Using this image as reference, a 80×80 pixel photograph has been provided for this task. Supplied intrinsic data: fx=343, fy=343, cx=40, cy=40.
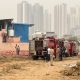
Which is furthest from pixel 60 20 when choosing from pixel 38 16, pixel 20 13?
pixel 20 13

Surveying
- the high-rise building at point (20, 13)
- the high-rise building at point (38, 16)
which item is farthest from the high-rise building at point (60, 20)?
the high-rise building at point (20, 13)

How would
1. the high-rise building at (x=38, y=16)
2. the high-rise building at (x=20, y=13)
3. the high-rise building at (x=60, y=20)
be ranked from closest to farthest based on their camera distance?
1. the high-rise building at (x=20, y=13)
2. the high-rise building at (x=60, y=20)
3. the high-rise building at (x=38, y=16)

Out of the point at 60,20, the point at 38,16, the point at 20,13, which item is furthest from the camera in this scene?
the point at 38,16

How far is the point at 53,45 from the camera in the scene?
35.7 m

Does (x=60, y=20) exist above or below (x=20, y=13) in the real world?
below

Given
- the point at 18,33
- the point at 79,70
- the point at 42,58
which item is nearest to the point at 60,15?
the point at 18,33

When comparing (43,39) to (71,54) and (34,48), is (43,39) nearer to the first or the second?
(34,48)

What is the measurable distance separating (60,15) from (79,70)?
144 m

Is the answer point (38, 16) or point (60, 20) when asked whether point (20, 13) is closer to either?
point (60, 20)

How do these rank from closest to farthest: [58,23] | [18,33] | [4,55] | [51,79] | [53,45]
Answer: [51,79] → [53,45] → [4,55] → [18,33] → [58,23]

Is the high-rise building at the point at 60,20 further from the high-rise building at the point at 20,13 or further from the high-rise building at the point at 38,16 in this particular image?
the high-rise building at the point at 20,13

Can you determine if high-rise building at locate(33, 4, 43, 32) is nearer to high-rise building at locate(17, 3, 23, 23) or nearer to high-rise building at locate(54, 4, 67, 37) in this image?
high-rise building at locate(54, 4, 67, 37)

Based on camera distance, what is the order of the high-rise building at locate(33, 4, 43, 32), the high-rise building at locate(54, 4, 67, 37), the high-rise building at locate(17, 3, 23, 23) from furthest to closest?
the high-rise building at locate(33, 4, 43, 32) < the high-rise building at locate(54, 4, 67, 37) < the high-rise building at locate(17, 3, 23, 23)

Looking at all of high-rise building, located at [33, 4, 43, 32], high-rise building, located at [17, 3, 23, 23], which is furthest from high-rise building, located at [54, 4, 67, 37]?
high-rise building, located at [17, 3, 23, 23]
